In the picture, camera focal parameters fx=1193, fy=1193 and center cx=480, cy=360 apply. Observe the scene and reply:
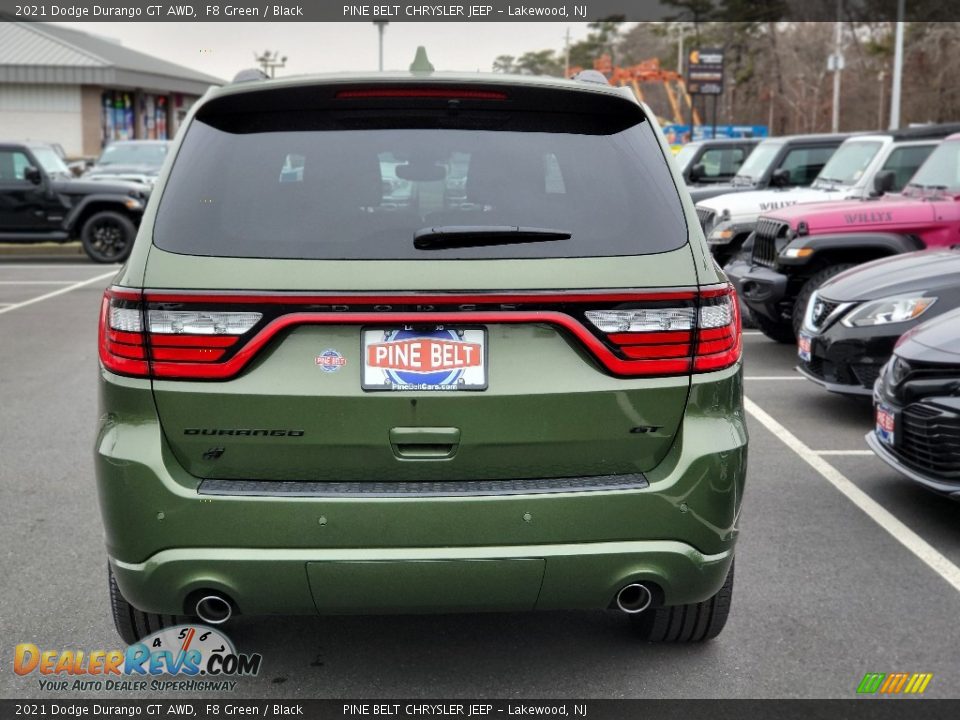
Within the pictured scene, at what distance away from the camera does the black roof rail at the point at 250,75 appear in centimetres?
372

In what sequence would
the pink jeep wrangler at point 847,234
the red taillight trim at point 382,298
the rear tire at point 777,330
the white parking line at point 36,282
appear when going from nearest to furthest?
the red taillight trim at point 382,298, the pink jeep wrangler at point 847,234, the rear tire at point 777,330, the white parking line at point 36,282

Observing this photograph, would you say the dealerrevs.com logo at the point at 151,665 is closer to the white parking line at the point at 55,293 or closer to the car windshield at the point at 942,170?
the car windshield at the point at 942,170

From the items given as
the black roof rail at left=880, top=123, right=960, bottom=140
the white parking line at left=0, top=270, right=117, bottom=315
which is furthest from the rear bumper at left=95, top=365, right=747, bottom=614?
the white parking line at left=0, top=270, right=117, bottom=315

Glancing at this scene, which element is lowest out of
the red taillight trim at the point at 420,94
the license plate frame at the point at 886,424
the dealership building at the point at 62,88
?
the license plate frame at the point at 886,424

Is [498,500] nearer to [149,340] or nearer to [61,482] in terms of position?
[149,340]

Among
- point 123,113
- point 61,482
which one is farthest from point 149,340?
point 123,113

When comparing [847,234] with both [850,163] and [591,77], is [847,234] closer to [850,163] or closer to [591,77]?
[850,163]

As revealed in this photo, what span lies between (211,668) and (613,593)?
1391 mm

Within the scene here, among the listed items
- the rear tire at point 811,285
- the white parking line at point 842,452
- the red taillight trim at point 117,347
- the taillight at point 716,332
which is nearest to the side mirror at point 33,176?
the rear tire at point 811,285

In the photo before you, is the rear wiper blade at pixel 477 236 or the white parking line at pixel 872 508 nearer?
the rear wiper blade at pixel 477 236

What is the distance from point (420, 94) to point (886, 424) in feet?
10.4

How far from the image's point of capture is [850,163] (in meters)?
13.4

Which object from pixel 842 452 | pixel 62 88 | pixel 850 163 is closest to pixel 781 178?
pixel 850 163

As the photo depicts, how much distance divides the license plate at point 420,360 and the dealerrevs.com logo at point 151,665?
1.24 meters
